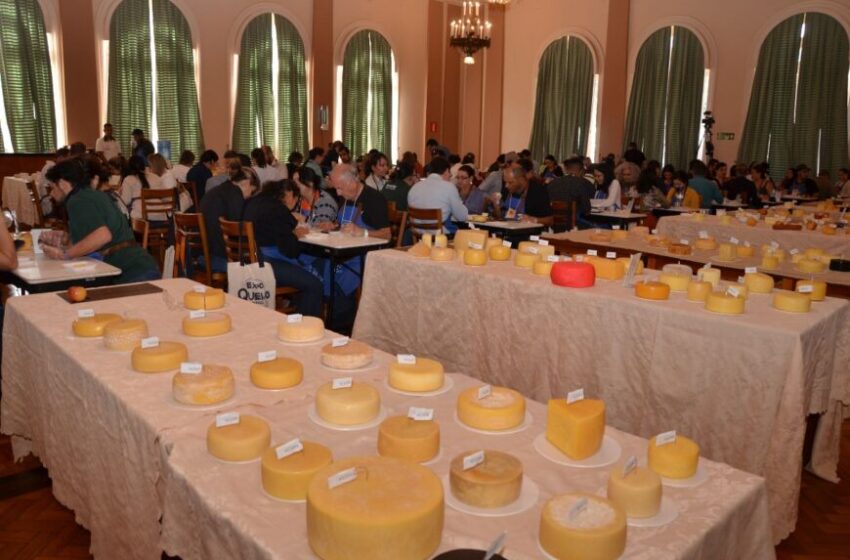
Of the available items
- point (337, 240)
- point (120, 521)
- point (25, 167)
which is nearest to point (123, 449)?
point (120, 521)

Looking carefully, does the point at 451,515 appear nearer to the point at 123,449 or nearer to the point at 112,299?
the point at 123,449

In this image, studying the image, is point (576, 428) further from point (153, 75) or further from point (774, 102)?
point (774, 102)

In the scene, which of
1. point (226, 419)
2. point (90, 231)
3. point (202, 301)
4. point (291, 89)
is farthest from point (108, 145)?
point (226, 419)

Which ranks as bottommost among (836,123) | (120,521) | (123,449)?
(120,521)

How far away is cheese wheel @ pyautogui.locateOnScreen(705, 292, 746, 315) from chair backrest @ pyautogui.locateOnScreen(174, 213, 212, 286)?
3.56 metres

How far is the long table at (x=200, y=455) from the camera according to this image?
136 cm

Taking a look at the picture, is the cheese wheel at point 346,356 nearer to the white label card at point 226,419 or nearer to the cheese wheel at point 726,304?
the white label card at point 226,419

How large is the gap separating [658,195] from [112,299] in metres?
7.22

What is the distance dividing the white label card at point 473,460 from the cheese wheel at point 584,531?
0.62 ft

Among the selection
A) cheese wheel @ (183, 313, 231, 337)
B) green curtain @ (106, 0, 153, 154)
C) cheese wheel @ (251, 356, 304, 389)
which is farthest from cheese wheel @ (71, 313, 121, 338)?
green curtain @ (106, 0, 153, 154)

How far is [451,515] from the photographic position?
138 centimetres

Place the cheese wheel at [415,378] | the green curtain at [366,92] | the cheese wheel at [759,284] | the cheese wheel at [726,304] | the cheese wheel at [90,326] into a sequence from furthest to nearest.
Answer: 1. the green curtain at [366,92]
2. the cheese wheel at [759,284]
3. the cheese wheel at [726,304]
4. the cheese wheel at [90,326]
5. the cheese wheel at [415,378]

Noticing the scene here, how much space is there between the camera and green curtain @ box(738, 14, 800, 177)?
1138 centimetres

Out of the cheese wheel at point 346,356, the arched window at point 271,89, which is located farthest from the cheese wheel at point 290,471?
the arched window at point 271,89
